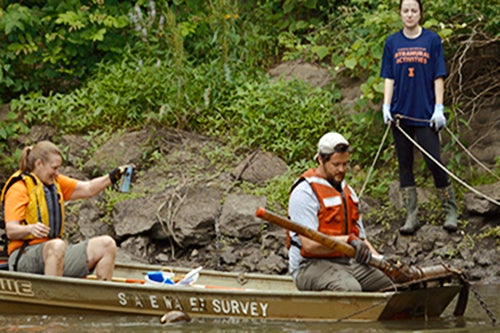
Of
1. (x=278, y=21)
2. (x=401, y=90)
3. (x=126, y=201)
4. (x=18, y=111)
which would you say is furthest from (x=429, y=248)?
(x=18, y=111)

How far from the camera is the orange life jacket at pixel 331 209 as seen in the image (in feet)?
23.4

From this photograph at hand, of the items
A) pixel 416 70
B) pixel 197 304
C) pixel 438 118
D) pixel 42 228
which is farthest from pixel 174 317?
pixel 416 70

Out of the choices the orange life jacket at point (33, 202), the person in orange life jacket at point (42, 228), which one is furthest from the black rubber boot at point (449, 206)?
the orange life jacket at point (33, 202)

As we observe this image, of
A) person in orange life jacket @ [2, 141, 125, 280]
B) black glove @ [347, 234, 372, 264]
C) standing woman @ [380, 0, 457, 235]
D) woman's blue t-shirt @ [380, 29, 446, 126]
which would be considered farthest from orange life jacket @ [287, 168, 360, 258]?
woman's blue t-shirt @ [380, 29, 446, 126]

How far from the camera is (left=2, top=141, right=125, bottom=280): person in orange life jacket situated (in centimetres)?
782

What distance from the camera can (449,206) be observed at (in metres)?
9.60

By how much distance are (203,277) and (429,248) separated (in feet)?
7.60

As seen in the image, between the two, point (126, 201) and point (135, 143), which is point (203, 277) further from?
point (135, 143)

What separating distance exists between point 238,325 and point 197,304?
0.37 m

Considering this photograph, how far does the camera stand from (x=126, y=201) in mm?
10531

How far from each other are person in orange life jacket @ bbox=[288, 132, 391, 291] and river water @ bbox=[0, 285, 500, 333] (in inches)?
13.1

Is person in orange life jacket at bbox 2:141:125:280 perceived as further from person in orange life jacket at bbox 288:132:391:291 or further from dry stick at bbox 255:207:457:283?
dry stick at bbox 255:207:457:283

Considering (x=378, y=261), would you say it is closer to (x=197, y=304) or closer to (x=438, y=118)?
(x=197, y=304)

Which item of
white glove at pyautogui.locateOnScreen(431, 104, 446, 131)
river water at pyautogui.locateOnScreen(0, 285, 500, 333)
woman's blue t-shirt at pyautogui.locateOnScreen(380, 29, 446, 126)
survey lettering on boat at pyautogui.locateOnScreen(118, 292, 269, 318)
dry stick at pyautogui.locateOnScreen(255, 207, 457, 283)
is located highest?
woman's blue t-shirt at pyautogui.locateOnScreen(380, 29, 446, 126)
